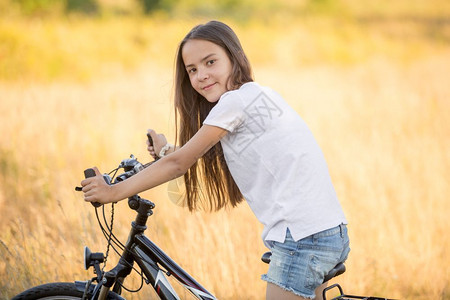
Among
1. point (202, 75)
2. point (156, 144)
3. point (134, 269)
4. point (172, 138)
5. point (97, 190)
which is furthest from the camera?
point (172, 138)

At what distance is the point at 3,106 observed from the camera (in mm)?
7965

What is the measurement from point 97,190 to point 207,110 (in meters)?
0.75

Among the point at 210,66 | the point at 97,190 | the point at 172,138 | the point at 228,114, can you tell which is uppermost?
the point at 172,138

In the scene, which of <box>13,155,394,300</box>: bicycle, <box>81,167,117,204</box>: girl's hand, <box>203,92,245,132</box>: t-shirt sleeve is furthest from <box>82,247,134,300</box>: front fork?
<box>203,92,245,132</box>: t-shirt sleeve

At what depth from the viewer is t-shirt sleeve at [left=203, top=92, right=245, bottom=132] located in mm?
2246

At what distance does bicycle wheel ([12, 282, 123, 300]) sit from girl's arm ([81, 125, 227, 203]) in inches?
15.1

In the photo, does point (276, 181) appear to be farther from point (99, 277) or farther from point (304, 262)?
point (99, 277)

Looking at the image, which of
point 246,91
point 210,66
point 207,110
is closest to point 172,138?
point 207,110

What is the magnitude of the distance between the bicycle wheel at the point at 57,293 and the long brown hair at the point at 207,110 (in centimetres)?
64

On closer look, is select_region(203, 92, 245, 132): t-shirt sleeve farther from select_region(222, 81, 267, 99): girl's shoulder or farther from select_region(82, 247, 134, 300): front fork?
select_region(82, 247, 134, 300): front fork

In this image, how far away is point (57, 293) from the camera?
7.50 feet

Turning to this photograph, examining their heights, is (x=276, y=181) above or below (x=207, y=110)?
below

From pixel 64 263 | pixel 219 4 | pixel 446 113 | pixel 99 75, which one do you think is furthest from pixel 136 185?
pixel 219 4

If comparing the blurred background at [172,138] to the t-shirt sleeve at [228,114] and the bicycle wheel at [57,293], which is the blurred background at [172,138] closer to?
the bicycle wheel at [57,293]
